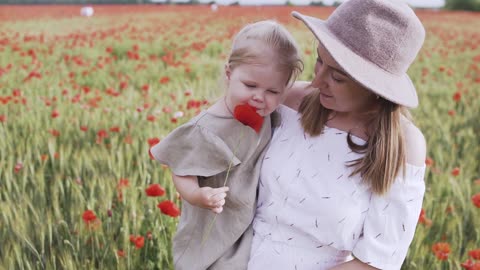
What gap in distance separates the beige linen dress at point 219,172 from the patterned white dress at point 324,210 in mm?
36

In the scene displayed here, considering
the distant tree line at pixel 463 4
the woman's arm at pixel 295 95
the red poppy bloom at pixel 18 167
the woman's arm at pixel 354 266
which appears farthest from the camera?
the distant tree line at pixel 463 4

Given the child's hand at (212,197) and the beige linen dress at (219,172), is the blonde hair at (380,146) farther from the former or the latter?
the child's hand at (212,197)

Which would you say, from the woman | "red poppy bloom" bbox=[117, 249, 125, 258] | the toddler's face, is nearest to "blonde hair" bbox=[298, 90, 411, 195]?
the woman

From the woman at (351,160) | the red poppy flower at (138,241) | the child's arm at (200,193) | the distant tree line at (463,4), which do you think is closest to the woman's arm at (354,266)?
the woman at (351,160)

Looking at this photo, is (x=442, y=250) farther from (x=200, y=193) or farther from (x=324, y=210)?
(x=200, y=193)

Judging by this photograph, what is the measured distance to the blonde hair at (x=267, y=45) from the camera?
1.29 m

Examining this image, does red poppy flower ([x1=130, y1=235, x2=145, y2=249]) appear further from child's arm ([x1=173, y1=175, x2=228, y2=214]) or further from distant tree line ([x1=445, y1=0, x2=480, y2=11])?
distant tree line ([x1=445, y1=0, x2=480, y2=11])

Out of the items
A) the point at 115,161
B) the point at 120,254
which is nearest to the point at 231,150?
the point at 120,254

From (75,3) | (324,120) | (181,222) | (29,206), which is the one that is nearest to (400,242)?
(324,120)

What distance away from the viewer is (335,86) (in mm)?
1286

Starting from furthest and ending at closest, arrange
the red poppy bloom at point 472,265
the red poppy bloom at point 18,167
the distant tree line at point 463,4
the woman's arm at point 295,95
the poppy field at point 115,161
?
the distant tree line at point 463,4
the red poppy bloom at point 18,167
the poppy field at point 115,161
the red poppy bloom at point 472,265
the woman's arm at point 295,95

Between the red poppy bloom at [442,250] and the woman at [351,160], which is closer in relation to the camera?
the woman at [351,160]

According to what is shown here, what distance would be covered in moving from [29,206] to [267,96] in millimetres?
1163

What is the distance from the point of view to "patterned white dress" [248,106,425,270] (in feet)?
4.16
